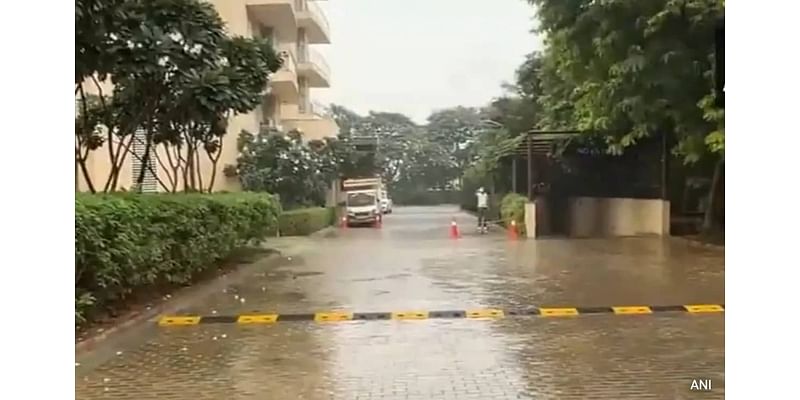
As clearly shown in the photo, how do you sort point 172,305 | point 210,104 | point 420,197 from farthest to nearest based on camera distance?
point 420,197, point 210,104, point 172,305

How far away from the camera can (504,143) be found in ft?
34.7

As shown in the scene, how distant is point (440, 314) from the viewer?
Answer: 19.3ft

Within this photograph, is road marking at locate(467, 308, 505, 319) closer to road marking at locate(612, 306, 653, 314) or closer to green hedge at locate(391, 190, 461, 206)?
road marking at locate(612, 306, 653, 314)

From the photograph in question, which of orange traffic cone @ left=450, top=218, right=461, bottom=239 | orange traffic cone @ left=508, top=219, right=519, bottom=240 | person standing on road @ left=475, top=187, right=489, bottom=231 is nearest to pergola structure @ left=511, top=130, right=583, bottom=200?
orange traffic cone @ left=508, top=219, right=519, bottom=240

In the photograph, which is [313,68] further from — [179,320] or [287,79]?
[179,320]

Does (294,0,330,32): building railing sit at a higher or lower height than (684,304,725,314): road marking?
higher

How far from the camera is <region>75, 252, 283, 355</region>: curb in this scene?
16.1ft

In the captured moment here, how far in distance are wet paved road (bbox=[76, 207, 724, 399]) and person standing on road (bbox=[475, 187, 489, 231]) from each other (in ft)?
4.73

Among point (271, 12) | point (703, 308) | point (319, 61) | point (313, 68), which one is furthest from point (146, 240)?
point (271, 12)

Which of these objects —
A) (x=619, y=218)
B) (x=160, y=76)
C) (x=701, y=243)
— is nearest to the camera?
(x=160, y=76)

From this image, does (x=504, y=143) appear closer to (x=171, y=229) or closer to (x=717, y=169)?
(x=717, y=169)

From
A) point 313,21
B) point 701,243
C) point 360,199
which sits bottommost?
point 701,243

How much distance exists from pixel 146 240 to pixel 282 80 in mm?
3605
